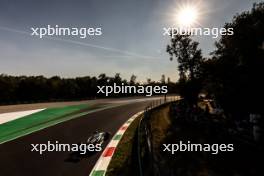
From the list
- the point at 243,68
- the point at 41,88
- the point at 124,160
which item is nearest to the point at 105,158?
the point at 124,160

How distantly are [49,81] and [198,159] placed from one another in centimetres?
6378

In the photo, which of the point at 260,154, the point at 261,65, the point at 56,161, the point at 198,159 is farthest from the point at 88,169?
the point at 261,65

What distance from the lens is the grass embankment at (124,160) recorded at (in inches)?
300

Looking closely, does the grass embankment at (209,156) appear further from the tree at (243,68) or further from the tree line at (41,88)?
the tree line at (41,88)

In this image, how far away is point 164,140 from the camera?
13.6 meters

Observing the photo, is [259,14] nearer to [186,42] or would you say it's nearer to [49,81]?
[186,42]

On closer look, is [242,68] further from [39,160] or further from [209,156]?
[39,160]

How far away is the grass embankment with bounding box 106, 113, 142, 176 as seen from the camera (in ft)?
25.0

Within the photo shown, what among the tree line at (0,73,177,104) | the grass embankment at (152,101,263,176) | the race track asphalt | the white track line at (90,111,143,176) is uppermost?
the tree line at (0,73,177,104)

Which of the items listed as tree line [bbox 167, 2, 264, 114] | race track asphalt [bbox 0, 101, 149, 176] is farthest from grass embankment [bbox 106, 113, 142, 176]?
tree line [bbox 167, 2, 264, 114]

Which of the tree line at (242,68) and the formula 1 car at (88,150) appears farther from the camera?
the tree line at (242,68)

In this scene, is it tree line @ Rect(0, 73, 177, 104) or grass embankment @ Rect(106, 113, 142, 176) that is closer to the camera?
grass embankment @ Rect(106, 113, 142, 176)

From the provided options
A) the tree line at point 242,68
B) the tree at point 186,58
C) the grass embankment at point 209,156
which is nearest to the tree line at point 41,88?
the tree at point 186,58

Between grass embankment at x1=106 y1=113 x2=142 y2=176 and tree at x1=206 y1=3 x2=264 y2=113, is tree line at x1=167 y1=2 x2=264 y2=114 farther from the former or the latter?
grass embankment at x1=106 y1=113 x2=142 y2=176
